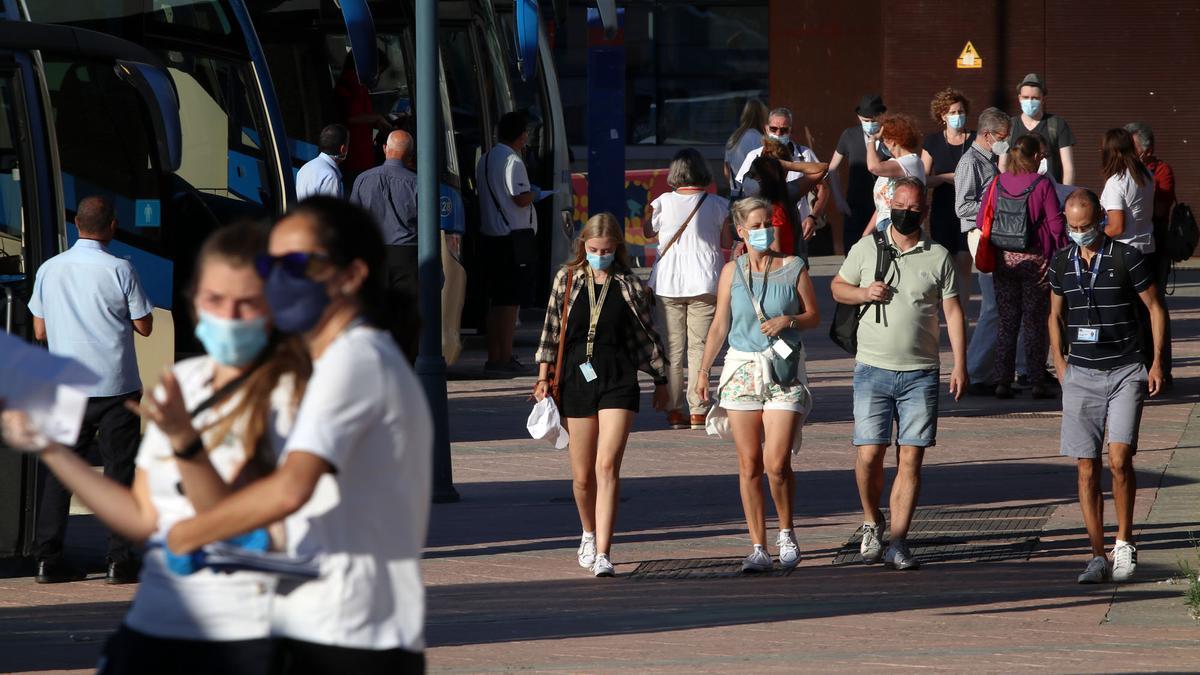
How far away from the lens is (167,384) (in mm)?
3420

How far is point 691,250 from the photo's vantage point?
12.1 meters

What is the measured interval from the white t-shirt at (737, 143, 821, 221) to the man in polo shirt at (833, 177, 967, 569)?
143 inches

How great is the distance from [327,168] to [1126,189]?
18.8 ft

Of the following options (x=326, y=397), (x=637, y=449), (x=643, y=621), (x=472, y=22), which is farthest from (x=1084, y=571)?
(x=472, y=22)

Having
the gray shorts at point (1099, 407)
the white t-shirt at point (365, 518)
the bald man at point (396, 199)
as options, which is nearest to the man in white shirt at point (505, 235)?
the bald man at point (396, 199)

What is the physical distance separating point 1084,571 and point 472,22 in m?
9.92

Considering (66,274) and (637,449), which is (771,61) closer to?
(637,449)

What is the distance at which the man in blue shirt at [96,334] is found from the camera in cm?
828

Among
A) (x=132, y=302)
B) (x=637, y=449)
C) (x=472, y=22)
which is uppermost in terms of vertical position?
(x=472, y=22)

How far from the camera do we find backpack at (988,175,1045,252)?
40.6ft

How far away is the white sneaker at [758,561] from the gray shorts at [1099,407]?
1421mm

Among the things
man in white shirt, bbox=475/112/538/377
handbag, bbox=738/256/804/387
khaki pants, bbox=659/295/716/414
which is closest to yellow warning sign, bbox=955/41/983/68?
man in white shirt, bbox=475/112/538/377

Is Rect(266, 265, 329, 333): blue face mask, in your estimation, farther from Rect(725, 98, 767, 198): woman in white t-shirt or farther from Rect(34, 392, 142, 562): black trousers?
Rect(725, 98, 767, 198): woman in white t-shirt

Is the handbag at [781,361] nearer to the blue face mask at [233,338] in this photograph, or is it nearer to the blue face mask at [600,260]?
the blue face mask at [600,260]
